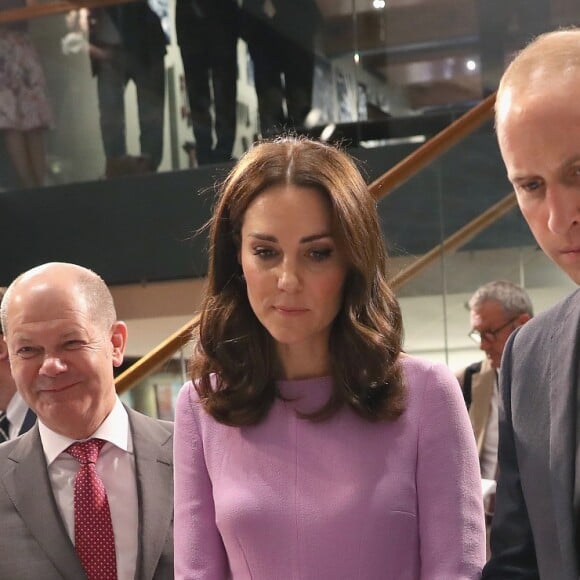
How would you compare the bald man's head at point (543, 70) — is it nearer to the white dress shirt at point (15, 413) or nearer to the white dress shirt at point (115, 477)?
the white dress shirt at point (115, 477)

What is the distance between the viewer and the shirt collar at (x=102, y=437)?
2439 millimetres

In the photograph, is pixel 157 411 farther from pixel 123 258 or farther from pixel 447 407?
pixel 123 258

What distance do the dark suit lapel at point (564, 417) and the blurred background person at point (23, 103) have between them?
6901 mm

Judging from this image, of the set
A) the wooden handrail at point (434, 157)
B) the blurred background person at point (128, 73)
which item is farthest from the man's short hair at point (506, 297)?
the blurred background person at point (128, 73)

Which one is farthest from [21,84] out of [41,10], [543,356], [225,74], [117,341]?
[543,356]

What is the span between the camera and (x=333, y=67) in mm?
7461

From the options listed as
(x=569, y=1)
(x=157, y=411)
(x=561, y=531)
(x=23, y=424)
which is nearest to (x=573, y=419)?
(x=561, y=531)

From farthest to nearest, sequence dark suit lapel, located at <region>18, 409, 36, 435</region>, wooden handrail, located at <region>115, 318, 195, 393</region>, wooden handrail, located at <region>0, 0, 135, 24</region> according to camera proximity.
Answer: wooden handrail, located at <region>0, 0, 135, 24</region> < wooden handrail, located at <region>115, 318, 195, 393</region> < dark suit lapel, located at <region>18, 409, 36, 435</region>

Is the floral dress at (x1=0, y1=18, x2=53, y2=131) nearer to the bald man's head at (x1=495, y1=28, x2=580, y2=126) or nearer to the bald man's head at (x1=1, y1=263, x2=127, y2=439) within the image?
the bald man's head at (x1=1, y1=263, x2=127, y2=439)

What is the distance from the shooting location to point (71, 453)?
2438 mm

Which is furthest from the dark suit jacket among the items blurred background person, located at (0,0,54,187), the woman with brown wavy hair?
blurred background person, located at (0,0,54,187)

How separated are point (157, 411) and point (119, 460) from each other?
1431mm

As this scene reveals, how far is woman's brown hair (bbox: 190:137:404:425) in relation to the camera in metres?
1.95

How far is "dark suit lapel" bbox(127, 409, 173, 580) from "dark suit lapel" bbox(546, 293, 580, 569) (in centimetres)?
100
